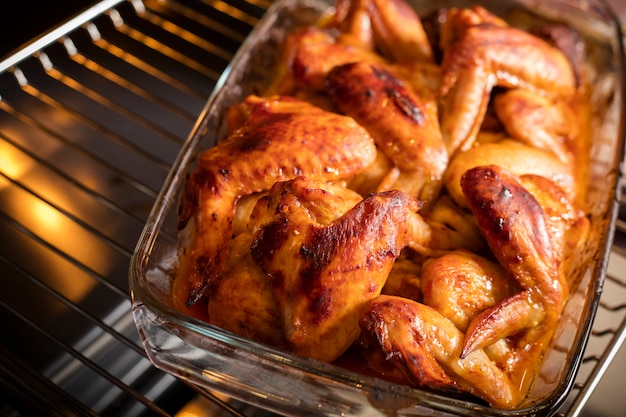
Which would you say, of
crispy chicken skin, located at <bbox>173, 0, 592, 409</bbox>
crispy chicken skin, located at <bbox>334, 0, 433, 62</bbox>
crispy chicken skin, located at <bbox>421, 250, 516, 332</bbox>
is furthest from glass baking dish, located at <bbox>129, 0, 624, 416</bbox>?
crispy chicken skin, located at <bbox>334, 0, 433, 62</bbox>

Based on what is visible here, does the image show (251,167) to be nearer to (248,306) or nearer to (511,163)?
(248,306)

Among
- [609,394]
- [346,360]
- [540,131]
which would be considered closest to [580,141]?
[540,131]

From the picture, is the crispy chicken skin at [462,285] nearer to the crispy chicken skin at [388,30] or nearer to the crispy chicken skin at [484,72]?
the crispy chicken skin at [484,72]

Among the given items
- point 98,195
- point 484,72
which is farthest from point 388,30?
point 98,195

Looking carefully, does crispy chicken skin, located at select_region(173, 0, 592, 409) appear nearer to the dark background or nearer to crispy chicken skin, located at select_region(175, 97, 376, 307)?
crispy chicken skin, located at select_region(175, 97, 376, 307)

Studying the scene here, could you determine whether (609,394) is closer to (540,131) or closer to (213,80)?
(540,131)
